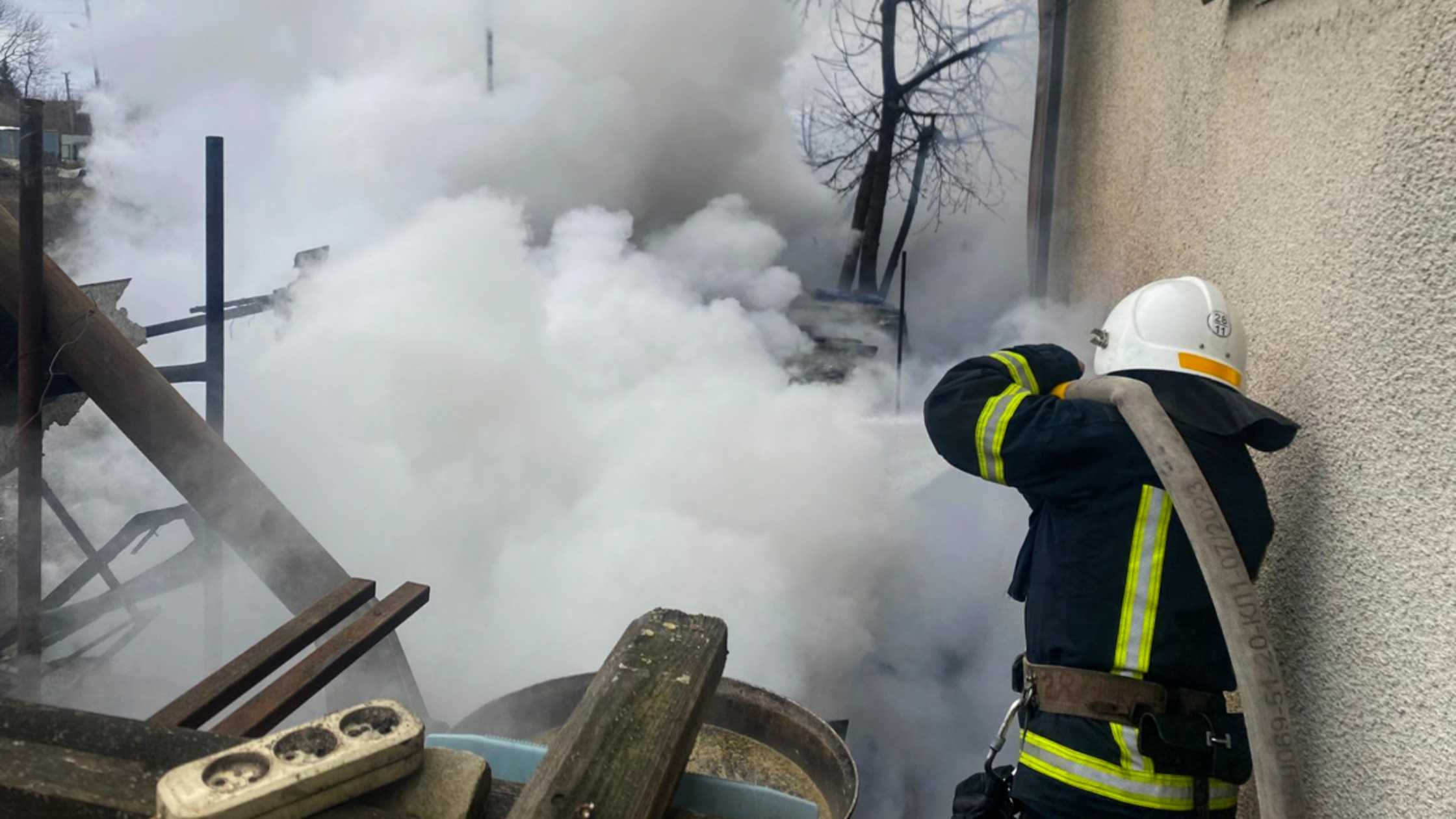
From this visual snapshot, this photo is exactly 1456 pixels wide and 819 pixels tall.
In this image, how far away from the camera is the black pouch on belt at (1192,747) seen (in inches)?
73.4

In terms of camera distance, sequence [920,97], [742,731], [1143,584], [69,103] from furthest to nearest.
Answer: [69,103] < [920,97] < [742,731] < [1143,584]

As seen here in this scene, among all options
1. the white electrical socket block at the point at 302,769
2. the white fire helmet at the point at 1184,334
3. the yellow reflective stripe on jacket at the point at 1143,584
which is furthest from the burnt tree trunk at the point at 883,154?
the white electrical socket block at the point at 302,769

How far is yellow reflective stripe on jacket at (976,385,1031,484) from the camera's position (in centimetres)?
203

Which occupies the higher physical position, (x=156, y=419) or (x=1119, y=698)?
(x=156, y=419)

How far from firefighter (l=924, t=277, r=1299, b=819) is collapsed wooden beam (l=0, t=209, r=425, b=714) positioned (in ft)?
6.31

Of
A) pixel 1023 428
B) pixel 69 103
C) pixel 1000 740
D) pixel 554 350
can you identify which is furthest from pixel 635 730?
pixel 69 103

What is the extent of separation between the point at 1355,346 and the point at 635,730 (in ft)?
5.11

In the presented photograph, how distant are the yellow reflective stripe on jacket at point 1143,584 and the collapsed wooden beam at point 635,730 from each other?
1.12 meters

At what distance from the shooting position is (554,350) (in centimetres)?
565

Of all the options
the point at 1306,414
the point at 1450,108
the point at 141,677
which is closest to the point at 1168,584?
the point at 1306,414

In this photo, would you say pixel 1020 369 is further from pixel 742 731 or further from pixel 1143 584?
pixel 742 731

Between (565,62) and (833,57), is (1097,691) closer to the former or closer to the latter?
(833,57)

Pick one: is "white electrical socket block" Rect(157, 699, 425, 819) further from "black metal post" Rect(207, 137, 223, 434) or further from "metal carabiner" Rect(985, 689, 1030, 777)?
"black metal post" Rect(207, 137, 223, 434)

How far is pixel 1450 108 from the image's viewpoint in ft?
4.98
